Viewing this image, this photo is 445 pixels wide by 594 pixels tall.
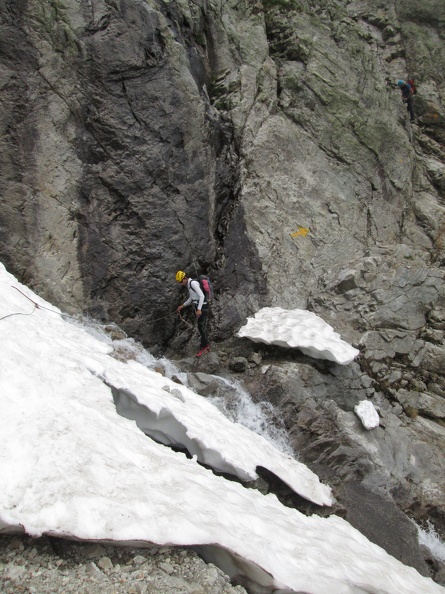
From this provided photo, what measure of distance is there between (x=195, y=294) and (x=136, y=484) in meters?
7.35

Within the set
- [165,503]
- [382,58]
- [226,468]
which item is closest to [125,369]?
[226,468]

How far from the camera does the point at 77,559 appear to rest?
139 inches

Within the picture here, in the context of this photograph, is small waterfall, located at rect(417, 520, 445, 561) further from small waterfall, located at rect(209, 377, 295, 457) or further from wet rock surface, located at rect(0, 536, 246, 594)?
wet rock surface, located at rect(0, 536, 246, 594)

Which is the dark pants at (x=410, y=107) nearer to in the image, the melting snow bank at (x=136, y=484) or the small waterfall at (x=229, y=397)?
the small waterfall at (x=229, y=397)

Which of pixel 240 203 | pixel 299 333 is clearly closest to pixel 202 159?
pixel 240 203

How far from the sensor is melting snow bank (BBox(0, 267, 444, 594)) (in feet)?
12.3

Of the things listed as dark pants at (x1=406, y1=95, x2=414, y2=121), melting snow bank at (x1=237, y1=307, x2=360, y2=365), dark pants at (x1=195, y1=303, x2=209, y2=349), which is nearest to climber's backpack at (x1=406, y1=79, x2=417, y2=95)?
dark pants at (x1=406, y1=95, x2=414, y2=121)

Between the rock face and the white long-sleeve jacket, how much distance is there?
0.77m

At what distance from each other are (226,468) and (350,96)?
1606 centimetres

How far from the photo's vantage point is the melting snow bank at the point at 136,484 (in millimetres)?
3738

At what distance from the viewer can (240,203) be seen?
1413cm

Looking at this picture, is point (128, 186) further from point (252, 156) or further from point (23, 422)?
point (23, 422)

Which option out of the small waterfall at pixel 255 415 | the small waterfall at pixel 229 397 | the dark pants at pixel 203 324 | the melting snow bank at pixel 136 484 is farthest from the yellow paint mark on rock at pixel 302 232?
the melting snow bank at pixel 136 484

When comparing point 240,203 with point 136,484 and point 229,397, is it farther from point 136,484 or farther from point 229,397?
point 136,484
